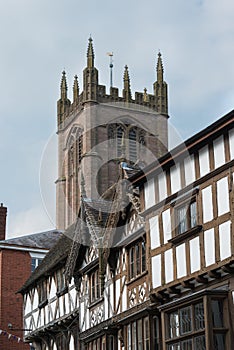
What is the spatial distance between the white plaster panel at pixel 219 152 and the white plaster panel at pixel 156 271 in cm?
321

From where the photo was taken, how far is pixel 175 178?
19.6 meters

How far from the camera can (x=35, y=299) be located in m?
32.7

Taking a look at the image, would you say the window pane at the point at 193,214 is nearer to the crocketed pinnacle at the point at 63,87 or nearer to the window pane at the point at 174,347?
the window pane at the point at 174,347

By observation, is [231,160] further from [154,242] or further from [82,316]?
[82,316]

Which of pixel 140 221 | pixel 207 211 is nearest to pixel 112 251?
pixel 140 221

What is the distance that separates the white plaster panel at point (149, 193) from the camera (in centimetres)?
2066

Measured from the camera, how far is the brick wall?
3691cm

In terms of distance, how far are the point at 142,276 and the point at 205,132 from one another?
484cm

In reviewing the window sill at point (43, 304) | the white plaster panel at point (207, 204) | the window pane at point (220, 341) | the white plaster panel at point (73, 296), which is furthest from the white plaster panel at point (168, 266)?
the window sill at point (43, 304)

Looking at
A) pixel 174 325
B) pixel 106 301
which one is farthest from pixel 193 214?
pixel 106 301

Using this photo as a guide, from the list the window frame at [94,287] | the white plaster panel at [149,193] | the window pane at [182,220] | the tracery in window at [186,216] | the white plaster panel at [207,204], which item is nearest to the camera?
the white plaster panel at [207,204]

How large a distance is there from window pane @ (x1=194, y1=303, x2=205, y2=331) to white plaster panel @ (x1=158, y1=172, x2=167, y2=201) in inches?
143

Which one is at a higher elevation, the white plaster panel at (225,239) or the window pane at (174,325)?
the white plaster panel at (225,239)

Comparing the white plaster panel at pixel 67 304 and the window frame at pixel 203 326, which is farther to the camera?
the white plaster panel at pixel 67 304
